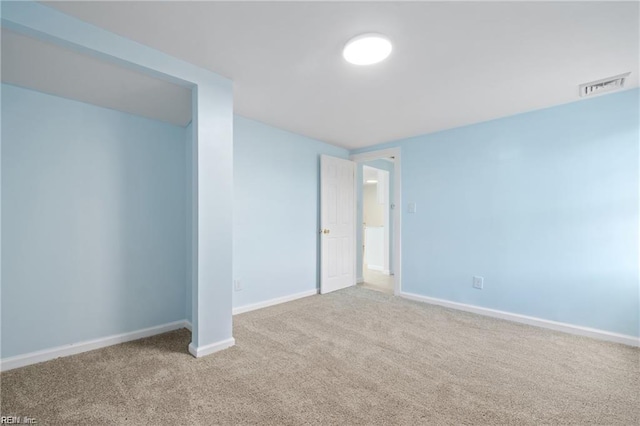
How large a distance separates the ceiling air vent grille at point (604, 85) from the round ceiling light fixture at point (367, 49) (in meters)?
1.92

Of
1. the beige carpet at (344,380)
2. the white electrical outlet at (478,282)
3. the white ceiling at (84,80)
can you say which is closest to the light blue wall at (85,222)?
the white ceiling at (84,80)

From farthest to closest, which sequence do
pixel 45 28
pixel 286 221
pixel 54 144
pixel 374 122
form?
pixel 286 221
pixel 374 122
pixel 54 144
pixel 45 28

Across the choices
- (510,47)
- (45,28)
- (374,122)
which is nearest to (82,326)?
(45,28)

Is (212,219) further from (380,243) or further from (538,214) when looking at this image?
(380,243)

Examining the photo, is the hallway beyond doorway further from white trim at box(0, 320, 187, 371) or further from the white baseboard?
white trim at box(0, 320, 187, 371)

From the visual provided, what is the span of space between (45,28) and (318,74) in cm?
169

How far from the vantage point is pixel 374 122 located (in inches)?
133

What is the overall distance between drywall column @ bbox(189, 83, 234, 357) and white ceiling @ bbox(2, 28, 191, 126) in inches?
13.0

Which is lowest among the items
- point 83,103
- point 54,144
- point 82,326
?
point 82,326

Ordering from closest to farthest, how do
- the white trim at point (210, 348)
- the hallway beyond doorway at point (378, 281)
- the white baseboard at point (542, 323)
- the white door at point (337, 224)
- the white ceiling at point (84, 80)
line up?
1. the white ceiling at point (84, 80)
2. the white trim at point (210, 348)
3. the white baseboard at point (542, 323)
4. the white door at point (337, 224)
5. the hallway beyond doorway at point (378, 281)

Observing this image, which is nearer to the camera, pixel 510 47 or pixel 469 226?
pixel 510 47

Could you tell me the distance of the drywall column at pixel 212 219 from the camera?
2.20 meters

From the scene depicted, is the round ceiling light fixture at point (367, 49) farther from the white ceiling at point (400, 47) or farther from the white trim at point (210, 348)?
the white trim at point (210, 348)

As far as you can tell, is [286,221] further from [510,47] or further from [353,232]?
[510,47]
